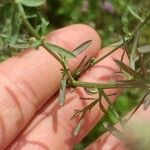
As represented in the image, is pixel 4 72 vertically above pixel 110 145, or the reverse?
pixel 4 72

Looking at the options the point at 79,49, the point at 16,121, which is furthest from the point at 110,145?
the point at 79,49

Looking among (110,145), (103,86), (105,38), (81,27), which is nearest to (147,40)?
(105,38)

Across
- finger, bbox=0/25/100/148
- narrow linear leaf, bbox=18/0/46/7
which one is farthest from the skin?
narrow linear leaf, bbox=18/0/46/7

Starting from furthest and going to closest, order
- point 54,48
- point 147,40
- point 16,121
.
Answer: point 147,40 → point 16,121 → point 54,48

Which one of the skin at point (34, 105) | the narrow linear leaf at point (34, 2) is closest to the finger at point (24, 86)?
the skin at point (34, 105)

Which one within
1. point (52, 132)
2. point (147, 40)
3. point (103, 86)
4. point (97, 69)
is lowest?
point (147, 40)

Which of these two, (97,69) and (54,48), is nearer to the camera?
(54,48)

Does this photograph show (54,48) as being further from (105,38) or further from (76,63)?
(105,38)

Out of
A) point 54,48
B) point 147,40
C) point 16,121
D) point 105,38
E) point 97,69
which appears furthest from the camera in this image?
point 147,40

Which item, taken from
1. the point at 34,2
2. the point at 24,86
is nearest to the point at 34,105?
the point at 24,86

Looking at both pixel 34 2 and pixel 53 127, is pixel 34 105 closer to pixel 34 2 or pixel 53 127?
pixel 53 127
